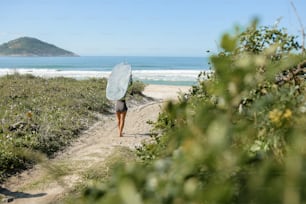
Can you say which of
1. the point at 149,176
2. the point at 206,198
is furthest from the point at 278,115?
the point at 206,198

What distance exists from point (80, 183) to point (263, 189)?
619cm

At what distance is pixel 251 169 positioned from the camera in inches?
34.0

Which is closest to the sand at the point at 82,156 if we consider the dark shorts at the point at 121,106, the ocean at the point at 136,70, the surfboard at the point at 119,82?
the dark shorts at the point at 121,106

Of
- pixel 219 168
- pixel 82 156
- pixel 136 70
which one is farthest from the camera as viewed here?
pixel 136 70

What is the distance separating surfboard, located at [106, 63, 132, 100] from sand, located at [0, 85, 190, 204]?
109 cm

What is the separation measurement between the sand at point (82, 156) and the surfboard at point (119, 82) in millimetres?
1093

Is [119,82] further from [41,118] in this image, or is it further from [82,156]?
[82,156]

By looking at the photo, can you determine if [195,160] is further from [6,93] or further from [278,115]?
[6,93]

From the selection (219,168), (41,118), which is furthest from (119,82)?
(219,168)

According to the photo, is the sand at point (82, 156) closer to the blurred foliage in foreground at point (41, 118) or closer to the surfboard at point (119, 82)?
the blurred foliage in foreground at point (41, 118)

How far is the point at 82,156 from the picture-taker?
30.6ft

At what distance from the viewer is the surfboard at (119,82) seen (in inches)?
466

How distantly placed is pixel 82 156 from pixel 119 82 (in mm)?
3474

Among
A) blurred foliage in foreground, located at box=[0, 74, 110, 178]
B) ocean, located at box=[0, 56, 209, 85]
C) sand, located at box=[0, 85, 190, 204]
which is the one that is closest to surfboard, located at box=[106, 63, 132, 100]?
sand, located at box=[0, 85, 190, 204]
